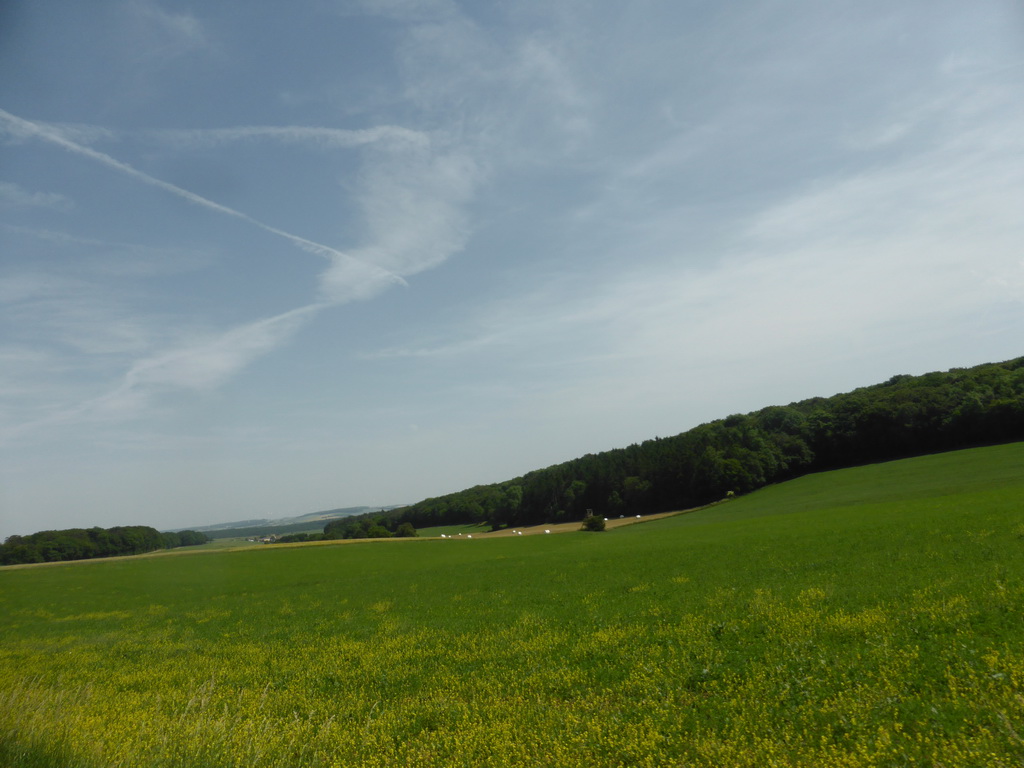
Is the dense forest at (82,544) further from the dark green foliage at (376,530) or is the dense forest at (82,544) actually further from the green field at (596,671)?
the green field at (596,671)

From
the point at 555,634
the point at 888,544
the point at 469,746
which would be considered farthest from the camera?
the point at 888,544

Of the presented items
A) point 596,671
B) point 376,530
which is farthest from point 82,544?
point 596,671

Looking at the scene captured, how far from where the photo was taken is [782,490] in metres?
89.8

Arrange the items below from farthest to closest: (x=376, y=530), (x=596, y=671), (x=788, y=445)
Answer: (x=376, y=530)
(x=788, y=445)
(x=596, y=671)

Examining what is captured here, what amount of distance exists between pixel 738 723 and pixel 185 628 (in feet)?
78.6

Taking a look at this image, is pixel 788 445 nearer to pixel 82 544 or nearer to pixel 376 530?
pixel 376 530

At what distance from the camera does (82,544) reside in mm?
108188

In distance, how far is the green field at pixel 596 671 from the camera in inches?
317

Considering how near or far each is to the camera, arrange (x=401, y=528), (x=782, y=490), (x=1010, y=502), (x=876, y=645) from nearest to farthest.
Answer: (x=876, y=645) < (x=1010, y=502) < (x=782, y=490) < (x=401, y=528)

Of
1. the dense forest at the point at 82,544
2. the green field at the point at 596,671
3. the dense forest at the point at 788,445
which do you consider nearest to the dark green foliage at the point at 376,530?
the dense forest at the point at 788,445

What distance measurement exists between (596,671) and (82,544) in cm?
13054

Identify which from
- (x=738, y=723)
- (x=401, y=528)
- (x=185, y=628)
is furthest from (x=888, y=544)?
(x=401, y=528)

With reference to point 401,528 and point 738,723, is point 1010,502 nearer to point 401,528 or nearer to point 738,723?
point 738,723

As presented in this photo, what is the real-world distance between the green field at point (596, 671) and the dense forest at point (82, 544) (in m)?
85.9
